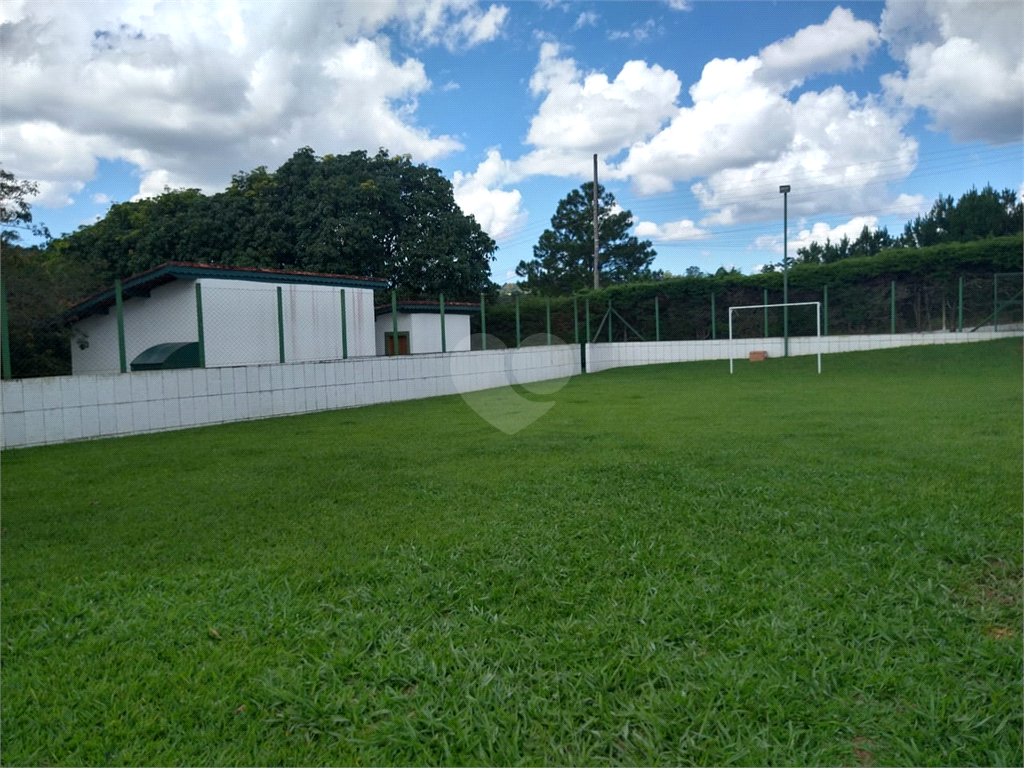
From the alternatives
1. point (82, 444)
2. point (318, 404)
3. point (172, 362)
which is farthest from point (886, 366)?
point (82, 444)

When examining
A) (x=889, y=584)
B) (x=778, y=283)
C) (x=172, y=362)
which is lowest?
(x=889, y=584)

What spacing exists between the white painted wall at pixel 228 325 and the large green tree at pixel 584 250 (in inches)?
1116

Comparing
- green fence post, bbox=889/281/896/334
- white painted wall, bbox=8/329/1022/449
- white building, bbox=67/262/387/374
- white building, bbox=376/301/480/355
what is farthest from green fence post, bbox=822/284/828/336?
white building, bbox=67/262/387/374

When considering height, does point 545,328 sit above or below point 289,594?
above

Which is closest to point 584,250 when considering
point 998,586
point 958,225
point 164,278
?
point 958,225

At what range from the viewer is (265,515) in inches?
176

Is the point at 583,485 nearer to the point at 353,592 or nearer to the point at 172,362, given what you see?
the point at 353,592

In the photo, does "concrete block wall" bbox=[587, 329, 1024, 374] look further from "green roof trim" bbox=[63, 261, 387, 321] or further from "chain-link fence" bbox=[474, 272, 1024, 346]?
"green roof trim" bbox=[63, 261, 387, 321]

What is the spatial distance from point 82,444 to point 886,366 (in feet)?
55.9

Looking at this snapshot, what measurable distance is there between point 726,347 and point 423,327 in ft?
32.3

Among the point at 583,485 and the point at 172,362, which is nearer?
the point at 583,485

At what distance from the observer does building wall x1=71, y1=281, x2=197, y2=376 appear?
Answer: 466 inches

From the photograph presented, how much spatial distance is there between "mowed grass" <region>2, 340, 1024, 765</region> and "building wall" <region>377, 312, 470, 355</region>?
11.8 meters

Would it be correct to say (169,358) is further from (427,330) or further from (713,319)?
(713,319)
